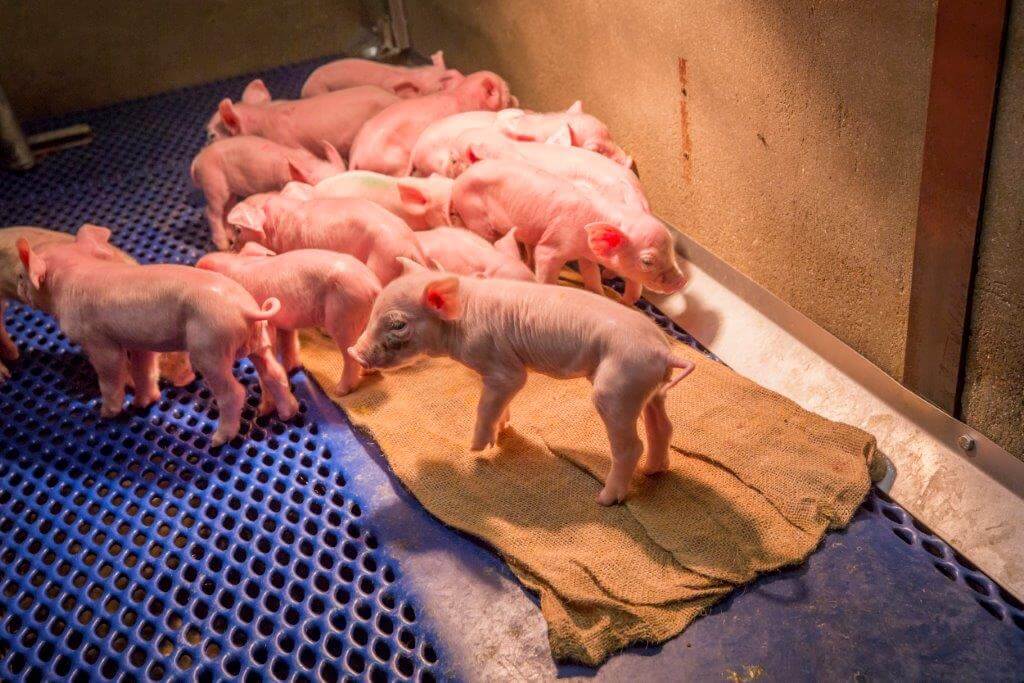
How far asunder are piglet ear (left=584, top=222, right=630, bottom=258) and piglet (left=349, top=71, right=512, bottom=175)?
1.32m

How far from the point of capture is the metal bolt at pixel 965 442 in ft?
8.46

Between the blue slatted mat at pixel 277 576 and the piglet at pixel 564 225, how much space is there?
1.12 ft

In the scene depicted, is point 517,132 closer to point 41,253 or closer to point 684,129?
point 684,129

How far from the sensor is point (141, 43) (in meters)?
5.28

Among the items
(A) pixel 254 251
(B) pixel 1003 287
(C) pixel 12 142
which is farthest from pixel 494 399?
(C) pixel 12 142

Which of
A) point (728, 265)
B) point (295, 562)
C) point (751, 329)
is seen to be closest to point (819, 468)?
point (751, 329)

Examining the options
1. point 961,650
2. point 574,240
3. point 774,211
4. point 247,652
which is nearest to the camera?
point 961,650

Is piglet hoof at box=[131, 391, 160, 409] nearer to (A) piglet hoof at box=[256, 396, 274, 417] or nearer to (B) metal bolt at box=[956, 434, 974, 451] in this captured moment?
(A) piglet hoof at box=[256, 396, 274, 417]

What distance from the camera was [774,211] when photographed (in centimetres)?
309

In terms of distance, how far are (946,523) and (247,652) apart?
1888 mm

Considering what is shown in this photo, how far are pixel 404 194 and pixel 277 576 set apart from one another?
164 centimetres

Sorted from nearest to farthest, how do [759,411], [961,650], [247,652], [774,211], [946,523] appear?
[961,650] < [247,652] < [946,523] < [759,411] < [774,211]

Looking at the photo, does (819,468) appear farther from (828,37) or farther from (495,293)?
(828,37)

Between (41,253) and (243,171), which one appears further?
(243,171)
